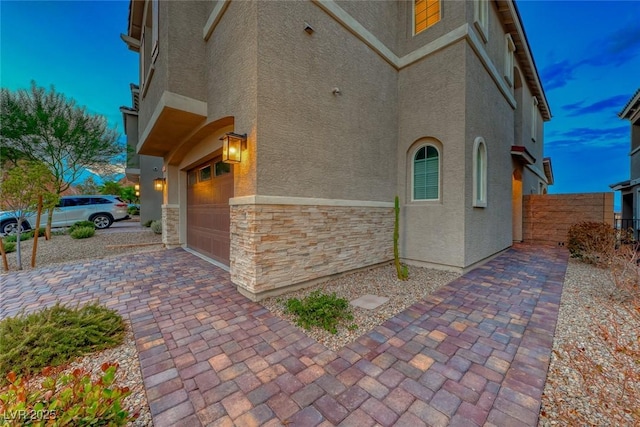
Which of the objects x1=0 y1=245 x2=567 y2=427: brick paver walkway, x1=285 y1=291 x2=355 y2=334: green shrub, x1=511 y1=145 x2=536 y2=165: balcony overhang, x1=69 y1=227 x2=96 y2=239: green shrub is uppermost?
x1=511 y1=145 x2=536 y2=165: balcony overhang

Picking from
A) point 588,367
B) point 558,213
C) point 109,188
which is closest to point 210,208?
point 588,367

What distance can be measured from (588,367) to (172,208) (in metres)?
10.6

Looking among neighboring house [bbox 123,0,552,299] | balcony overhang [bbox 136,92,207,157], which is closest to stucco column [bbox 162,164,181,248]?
neighboring house [bbox 123,0,552,299]

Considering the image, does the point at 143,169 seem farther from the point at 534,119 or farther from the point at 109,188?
the point at 534,119

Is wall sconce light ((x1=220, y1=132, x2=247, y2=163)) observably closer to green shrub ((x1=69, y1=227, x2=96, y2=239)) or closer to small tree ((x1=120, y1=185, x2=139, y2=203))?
green shrub ((x1=69, y1=227, x2=96, y2=239))

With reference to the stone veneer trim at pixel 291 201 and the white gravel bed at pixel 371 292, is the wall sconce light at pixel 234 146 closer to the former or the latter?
the stone veneer trim at pixel 291 201

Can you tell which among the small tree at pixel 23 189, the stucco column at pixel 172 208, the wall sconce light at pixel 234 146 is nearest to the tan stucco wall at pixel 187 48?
the wall sconce light at pixel 234 146

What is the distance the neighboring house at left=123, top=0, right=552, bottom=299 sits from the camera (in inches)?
172

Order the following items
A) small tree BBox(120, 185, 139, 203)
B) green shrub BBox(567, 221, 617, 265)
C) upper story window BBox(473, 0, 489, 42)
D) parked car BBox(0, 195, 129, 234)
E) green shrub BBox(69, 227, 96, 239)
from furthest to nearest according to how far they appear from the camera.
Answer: small tree BBox(120, 185, 139, 203)
parked car BBox(0, 195, 129, 234)
green shrub BBox(69, 227, 96, 239)
upper story window BBox(473, 0, 489, 42)
green shrub BBox(567, 221, 617, 265)

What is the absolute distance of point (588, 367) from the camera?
2447 millimetres

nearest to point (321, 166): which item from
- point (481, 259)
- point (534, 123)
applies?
point (481, 259)

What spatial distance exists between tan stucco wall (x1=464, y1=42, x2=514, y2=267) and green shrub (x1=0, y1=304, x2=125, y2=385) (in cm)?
673

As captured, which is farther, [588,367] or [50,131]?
[50,131]

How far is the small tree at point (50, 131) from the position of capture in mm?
11047
